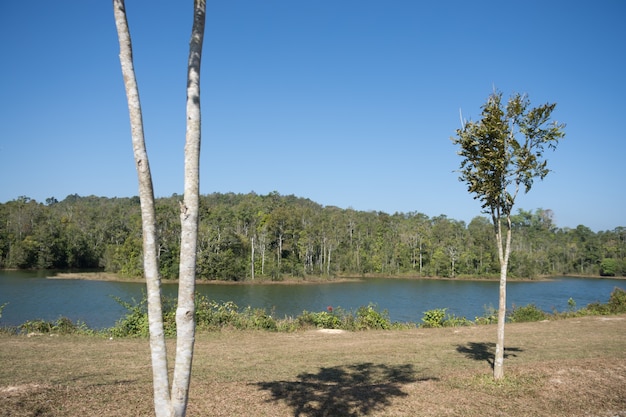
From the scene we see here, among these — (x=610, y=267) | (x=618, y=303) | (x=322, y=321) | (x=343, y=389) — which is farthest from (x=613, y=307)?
(x=610, y=267)

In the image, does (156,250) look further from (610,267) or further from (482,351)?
(610,267)

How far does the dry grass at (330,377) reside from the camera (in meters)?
6.13

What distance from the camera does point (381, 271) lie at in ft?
258

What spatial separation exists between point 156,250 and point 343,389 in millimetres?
5165

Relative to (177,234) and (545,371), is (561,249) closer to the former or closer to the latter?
(177,234)

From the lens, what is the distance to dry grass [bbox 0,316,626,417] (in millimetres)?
6129

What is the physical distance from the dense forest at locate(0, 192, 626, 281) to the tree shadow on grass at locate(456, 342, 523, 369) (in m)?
48.0

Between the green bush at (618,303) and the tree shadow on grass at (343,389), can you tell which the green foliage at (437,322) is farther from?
the tree shadow on grass at (343,389)

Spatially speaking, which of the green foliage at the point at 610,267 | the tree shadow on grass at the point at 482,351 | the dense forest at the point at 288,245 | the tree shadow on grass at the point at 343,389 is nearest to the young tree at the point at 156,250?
the tree shadow on grass at the point at 343,389

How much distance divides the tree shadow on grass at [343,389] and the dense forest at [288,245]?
162 ft

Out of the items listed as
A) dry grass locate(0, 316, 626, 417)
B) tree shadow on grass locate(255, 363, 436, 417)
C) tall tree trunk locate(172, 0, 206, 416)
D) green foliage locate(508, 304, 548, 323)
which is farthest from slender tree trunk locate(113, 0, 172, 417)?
green foliage locate(508, 304, 548, 323)

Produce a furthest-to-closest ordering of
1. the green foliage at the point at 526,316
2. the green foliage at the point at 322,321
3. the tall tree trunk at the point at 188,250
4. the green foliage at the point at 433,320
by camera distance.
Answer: the green foliage at the point at 526,316 < the green foliage at the point at 433,320 < the green foliage at the point at 322,321 < the tall tree trunk at the point at 188,250

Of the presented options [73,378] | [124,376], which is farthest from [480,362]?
[73,378]

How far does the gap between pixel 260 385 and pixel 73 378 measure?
11.3ft
